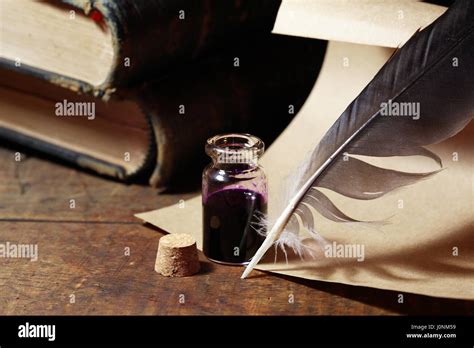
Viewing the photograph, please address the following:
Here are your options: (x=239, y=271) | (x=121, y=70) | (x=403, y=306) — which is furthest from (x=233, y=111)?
(x=403, y=306)

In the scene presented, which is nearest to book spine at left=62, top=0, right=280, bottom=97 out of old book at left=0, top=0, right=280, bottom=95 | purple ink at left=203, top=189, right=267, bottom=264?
old book at left=0, top=0, right=280, bottom=95

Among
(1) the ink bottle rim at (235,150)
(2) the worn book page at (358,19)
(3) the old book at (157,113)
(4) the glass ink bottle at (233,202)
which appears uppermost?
(2) the worn book page at (358,19)

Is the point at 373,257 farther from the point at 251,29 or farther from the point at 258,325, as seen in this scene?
the point at 251,29

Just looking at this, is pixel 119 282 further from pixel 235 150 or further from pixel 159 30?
pixel 159 30

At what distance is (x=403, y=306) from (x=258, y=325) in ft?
0.79

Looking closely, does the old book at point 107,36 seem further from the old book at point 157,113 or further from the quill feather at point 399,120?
the quill feather at point 399,120

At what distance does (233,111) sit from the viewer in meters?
2.12

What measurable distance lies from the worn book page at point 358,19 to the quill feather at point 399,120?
4.7 inches

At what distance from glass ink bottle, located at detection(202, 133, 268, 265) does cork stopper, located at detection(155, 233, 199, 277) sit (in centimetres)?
6

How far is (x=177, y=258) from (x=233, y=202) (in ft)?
0.48

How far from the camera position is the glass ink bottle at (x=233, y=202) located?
5.10 ft

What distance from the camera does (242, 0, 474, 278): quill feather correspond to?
4.79ft

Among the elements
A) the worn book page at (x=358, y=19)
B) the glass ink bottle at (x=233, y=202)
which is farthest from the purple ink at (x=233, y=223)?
the worn book page at (x=358, y=19)

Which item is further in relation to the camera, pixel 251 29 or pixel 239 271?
pixel 251 29
